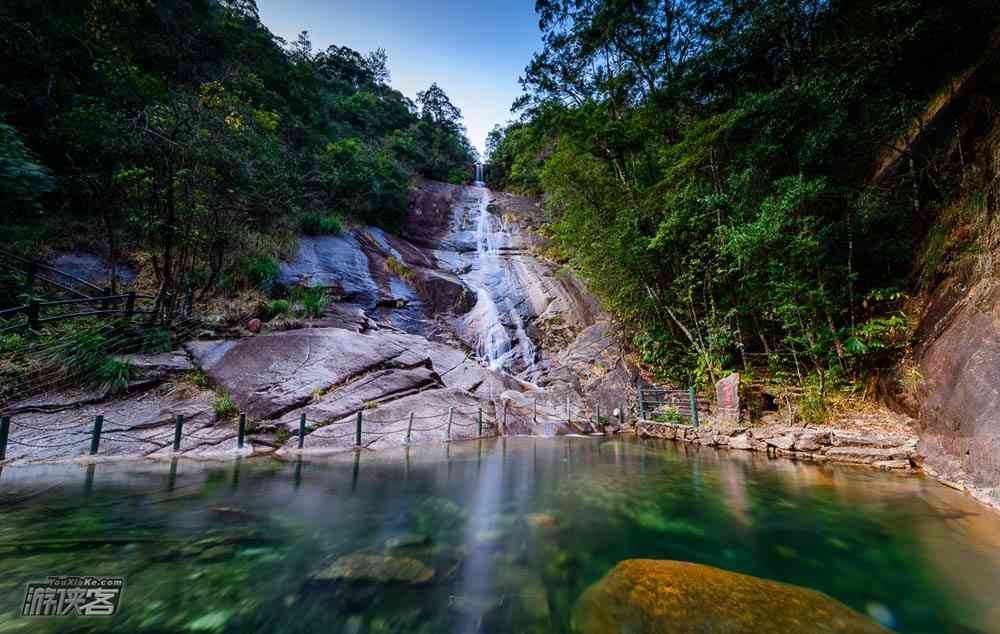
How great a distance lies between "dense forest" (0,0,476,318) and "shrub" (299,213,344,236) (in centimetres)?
4

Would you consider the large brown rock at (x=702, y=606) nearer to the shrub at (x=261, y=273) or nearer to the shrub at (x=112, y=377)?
the shrub at (x=112, y=377)

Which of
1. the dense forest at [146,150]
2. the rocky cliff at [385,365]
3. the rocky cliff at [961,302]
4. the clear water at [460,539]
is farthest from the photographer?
the dense forest at [146,150]

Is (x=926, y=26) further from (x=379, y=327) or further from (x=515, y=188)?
(x=515, y=188)

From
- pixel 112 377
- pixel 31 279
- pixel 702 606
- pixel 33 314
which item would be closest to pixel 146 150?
pixel 31 279

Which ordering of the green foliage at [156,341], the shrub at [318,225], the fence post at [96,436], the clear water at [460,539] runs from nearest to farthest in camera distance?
the clear water at [460,539]
the fence post at [96,436]
the green foliage at [156,341]
the shrub at [318,225]

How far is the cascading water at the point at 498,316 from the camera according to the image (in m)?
13.9

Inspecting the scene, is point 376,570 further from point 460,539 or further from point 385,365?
point 385,365

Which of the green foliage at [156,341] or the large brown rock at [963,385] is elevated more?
the green foliage at [156,341]

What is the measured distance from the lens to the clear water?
2.24m

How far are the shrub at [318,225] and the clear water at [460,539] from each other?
38.7ft

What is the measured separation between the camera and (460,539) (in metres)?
3.37

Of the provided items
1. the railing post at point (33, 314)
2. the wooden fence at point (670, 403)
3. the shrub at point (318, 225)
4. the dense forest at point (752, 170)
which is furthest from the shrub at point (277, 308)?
the wooden fence at point (670, 403)

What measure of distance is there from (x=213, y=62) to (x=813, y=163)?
69.1 ft

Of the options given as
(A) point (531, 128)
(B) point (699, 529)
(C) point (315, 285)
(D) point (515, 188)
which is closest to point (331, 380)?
(C) point (315, 285)
